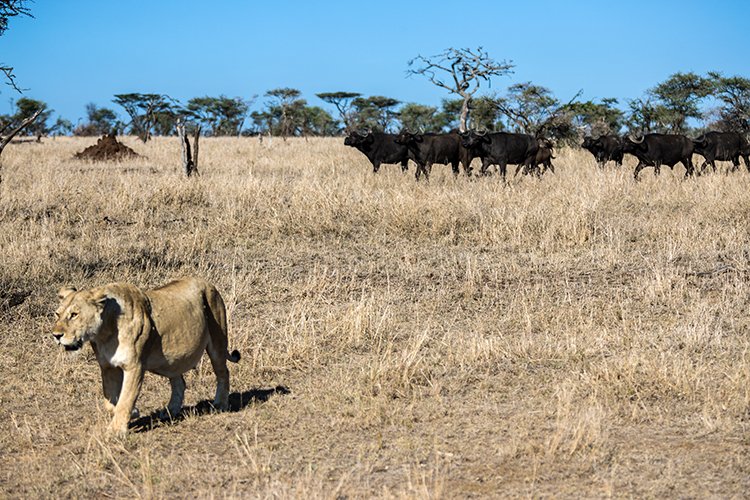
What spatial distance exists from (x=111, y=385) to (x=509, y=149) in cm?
1518

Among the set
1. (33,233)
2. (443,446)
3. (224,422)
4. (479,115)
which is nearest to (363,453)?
(443,446)

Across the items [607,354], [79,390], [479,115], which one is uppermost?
[479,115]

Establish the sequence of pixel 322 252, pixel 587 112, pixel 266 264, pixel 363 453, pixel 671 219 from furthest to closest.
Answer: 1. pixel 587 112
2. pixel 671 219
3. pixel 322 252
4. pixel 266 264
5. pixel 363 453

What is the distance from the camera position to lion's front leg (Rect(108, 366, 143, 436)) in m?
4.50

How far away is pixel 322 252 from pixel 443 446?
5.41 m

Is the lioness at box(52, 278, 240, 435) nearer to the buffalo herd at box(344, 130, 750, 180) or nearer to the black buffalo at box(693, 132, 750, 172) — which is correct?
the buffalo herd at box(344, 130, 750, 180)

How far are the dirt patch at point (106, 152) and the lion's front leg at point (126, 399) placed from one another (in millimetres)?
18718

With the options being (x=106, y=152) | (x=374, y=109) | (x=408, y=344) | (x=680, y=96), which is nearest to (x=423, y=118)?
(x=374, y=109)

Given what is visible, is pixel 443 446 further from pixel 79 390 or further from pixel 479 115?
pixel 479 115

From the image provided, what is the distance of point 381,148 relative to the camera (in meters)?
20.1

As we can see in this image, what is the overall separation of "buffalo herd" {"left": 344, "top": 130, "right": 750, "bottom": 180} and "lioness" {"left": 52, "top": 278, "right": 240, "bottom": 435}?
13474mm

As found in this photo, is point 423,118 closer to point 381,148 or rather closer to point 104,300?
point 381,148

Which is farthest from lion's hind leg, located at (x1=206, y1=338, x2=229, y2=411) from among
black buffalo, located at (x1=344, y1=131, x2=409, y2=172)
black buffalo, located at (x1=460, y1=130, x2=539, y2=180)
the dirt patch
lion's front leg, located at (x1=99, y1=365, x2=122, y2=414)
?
the dirt patch

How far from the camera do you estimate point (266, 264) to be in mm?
9133
